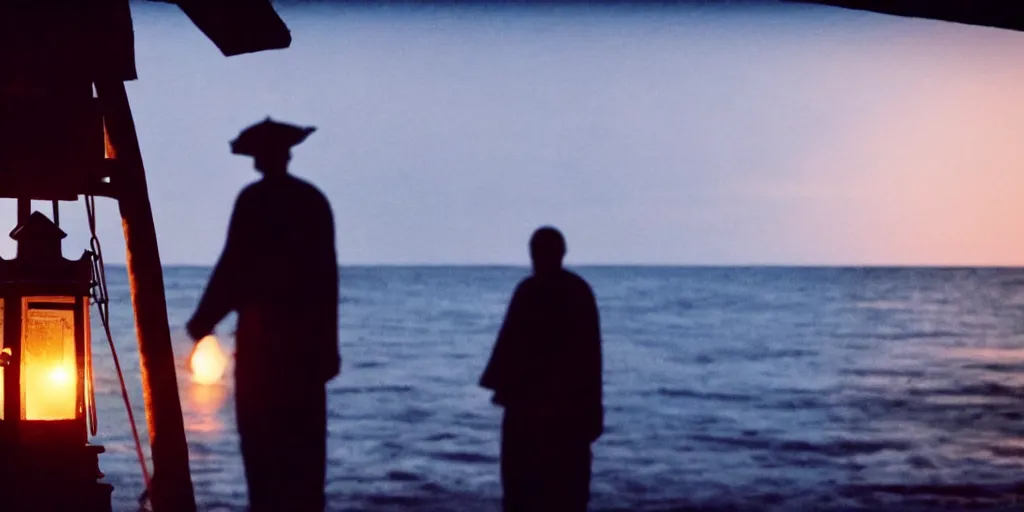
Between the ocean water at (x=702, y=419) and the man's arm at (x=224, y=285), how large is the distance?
24.8 feet

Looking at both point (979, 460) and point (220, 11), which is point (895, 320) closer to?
point (979, 460)

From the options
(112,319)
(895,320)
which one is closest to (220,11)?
(112,319)

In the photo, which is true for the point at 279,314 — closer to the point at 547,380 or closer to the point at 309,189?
the point at 309,189

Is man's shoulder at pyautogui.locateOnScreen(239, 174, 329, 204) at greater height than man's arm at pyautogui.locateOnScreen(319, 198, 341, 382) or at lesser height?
greater

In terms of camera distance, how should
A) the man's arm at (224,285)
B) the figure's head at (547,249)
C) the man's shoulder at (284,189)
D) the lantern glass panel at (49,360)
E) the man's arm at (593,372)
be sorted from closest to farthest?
the man's arm at (224,285), the man's shoulder at (284,189), the figure's head at (547,249), the man's arm at (593,372), the lantern glass panel at (49,360)

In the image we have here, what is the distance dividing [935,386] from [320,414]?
24.8 m

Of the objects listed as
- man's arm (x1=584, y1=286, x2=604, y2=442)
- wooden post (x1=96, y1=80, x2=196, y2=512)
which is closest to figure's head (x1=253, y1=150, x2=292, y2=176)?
man's arm (x1=584, y1=286, x2=604, y2=442)

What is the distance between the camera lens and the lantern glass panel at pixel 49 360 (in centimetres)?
535

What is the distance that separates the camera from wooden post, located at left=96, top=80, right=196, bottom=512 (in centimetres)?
519

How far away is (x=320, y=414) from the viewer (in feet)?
12.5

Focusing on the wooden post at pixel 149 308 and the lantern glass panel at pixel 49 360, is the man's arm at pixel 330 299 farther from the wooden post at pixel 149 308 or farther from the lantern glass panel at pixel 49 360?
the lantern glass panel at pixel 49 360

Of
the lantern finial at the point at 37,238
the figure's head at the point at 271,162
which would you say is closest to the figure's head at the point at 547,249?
the figure's head at the point at 271,162

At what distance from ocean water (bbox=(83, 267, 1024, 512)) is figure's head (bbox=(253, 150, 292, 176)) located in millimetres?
7599

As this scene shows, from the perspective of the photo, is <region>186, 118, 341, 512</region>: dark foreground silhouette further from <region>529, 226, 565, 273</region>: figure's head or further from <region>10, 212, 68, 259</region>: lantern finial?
<region>10, 212, 68, 259</region>: lantern finial
